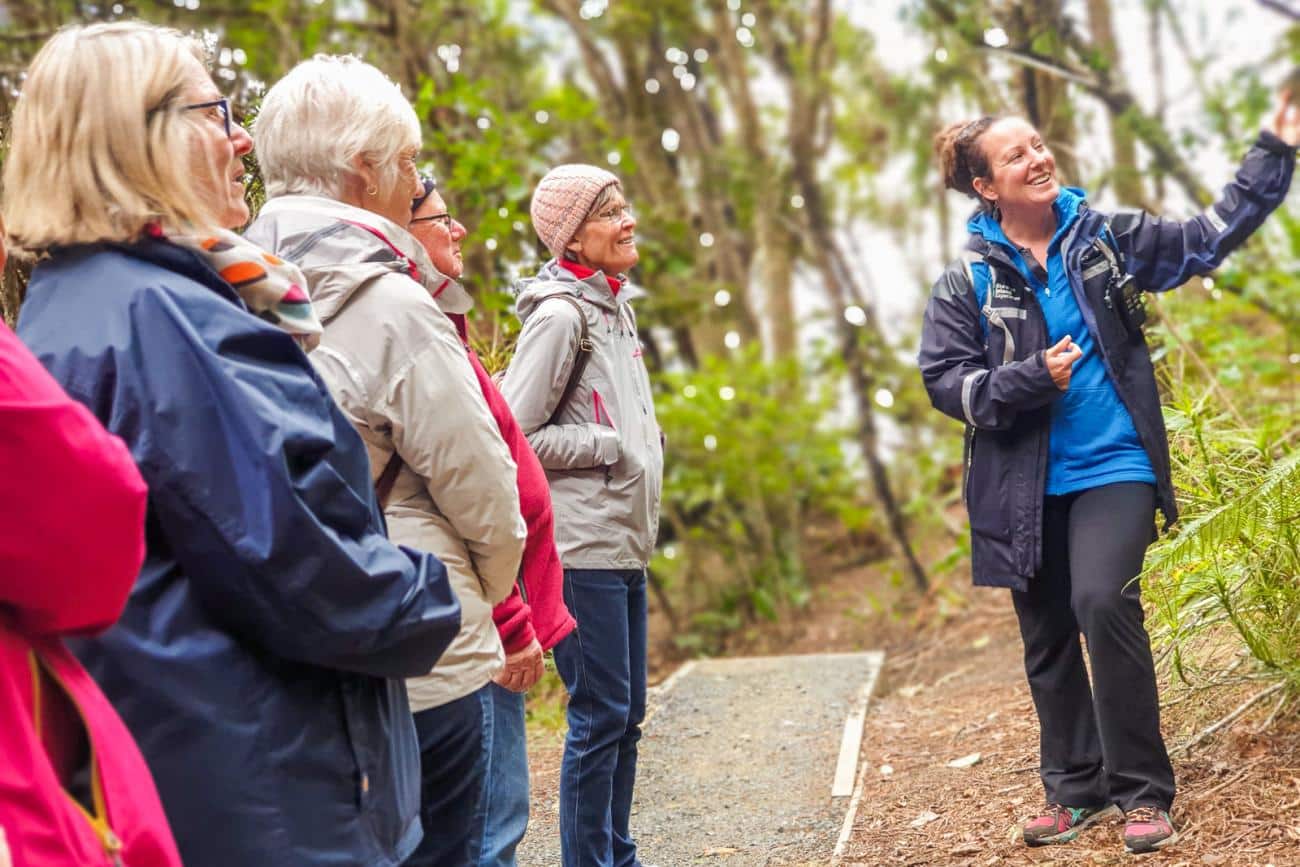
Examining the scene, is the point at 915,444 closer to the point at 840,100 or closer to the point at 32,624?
the point at 840,100

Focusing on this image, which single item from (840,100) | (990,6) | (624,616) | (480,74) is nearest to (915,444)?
(480,74)

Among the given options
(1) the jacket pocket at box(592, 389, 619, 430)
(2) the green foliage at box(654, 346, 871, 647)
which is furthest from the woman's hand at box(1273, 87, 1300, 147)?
(2) the green foliage at box(654, 346, 871, 647)

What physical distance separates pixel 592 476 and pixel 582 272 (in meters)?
0.61

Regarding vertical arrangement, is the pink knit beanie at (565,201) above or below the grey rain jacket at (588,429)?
above

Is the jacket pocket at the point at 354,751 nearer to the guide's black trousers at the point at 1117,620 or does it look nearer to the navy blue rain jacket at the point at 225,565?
the navy blue rain jacket at the point at 225,565

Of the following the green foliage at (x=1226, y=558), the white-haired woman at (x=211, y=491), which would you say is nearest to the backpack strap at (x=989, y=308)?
the green foliage at (x=1226, y=558)

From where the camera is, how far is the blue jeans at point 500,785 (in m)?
2.61

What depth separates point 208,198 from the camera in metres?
2.20

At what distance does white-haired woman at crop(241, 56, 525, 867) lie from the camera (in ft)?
8.09

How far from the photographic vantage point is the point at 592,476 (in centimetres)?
385

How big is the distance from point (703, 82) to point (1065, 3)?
7982mm

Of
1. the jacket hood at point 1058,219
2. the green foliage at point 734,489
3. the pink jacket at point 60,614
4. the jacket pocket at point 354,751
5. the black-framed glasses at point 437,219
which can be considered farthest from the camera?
the green foliage at point 734,489

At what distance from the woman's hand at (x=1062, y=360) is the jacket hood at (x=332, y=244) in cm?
196

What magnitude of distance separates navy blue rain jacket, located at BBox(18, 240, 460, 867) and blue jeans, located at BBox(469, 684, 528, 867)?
0.60 metres
